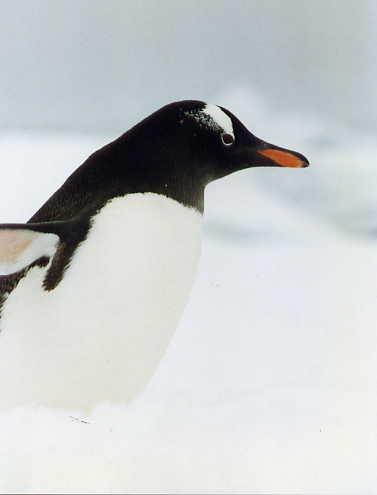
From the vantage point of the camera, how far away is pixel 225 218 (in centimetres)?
94

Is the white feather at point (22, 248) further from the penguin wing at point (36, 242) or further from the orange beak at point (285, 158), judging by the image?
the orange beak at point (285, 158)

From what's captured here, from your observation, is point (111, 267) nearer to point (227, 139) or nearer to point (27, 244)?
point (27, 244)

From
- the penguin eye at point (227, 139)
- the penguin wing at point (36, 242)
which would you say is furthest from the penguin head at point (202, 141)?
the penguin wing at point (36, 242)

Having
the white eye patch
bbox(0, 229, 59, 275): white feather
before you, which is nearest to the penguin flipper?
bbox(0, 229, 59, 275): white feather

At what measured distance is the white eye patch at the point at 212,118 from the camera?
2.91 feet

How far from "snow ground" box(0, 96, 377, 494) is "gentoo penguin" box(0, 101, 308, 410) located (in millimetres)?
35

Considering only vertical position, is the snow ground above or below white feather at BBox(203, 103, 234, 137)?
below

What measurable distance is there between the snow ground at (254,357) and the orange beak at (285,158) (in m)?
0.02

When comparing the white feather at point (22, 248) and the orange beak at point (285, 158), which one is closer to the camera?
the white feather at point (22, 248)

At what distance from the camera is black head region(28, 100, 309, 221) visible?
2.88 feet

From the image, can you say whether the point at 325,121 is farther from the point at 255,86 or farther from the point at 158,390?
the point at 158,390

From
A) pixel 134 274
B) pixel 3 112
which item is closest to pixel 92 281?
pixel 134 274

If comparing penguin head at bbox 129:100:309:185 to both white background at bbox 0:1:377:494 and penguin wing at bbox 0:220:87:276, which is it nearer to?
white background at bbox 0:1:377:494

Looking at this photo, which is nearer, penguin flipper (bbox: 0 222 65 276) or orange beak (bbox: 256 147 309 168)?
penguin flipper (bbox: 0 222 65 276)
